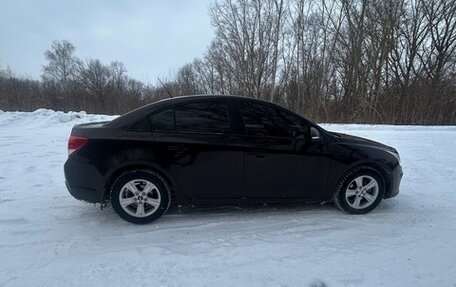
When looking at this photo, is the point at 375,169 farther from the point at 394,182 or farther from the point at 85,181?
the point at 85,181

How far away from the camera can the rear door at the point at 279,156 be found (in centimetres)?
400

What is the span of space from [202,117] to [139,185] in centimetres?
119

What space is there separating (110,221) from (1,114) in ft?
51.3

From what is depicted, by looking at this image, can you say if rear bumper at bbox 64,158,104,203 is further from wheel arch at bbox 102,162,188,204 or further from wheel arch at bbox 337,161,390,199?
wheel arch at bbox 337,161,390,199

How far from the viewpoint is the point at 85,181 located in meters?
3.80

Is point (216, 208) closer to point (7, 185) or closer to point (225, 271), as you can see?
point (225, 271)

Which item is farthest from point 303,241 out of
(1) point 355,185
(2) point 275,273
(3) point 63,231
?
(3) point 63,231

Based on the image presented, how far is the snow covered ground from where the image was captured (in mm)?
2832

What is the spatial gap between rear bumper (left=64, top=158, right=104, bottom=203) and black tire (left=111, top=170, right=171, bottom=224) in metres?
0.18

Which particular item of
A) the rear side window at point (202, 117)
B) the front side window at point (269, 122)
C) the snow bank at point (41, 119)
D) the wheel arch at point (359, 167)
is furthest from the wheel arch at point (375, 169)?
the snow bank at point (41, 119)

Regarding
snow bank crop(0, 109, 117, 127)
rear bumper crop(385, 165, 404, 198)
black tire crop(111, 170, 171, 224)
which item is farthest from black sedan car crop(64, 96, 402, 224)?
snow bank crop(0, 109, 117, 127)

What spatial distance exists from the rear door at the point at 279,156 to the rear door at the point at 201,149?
0.19 meters

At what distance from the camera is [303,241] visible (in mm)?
3514

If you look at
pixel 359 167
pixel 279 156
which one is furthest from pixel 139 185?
pixel 359 167
